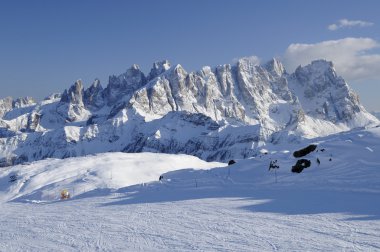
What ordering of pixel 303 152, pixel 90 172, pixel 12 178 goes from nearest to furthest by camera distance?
pixel 303 152
pixel 90 172
pixel 12 178

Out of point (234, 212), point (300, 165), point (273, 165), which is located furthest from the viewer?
point (273, 165)

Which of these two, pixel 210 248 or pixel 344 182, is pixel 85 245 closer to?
pixel 210 248

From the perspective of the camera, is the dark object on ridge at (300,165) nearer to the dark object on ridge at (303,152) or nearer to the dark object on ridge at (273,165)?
the dark object on ridge at (273,165)

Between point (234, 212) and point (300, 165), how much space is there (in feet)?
33.9

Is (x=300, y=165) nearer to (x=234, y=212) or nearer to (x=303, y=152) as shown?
(x=303, y=152)

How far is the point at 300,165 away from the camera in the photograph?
90.2 feet

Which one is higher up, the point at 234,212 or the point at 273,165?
the point at 273,165

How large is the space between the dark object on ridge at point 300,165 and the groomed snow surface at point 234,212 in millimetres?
352

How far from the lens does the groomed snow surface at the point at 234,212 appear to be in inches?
556

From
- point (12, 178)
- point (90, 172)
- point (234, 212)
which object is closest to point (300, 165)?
point (234, 212)

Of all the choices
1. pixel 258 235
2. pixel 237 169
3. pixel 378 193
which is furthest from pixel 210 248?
pixel 237 169

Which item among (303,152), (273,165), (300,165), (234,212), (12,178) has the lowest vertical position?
(234,212)

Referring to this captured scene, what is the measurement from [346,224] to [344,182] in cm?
801

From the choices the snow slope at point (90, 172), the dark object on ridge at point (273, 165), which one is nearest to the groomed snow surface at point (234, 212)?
the dark object on ridge at point (273, 165)
